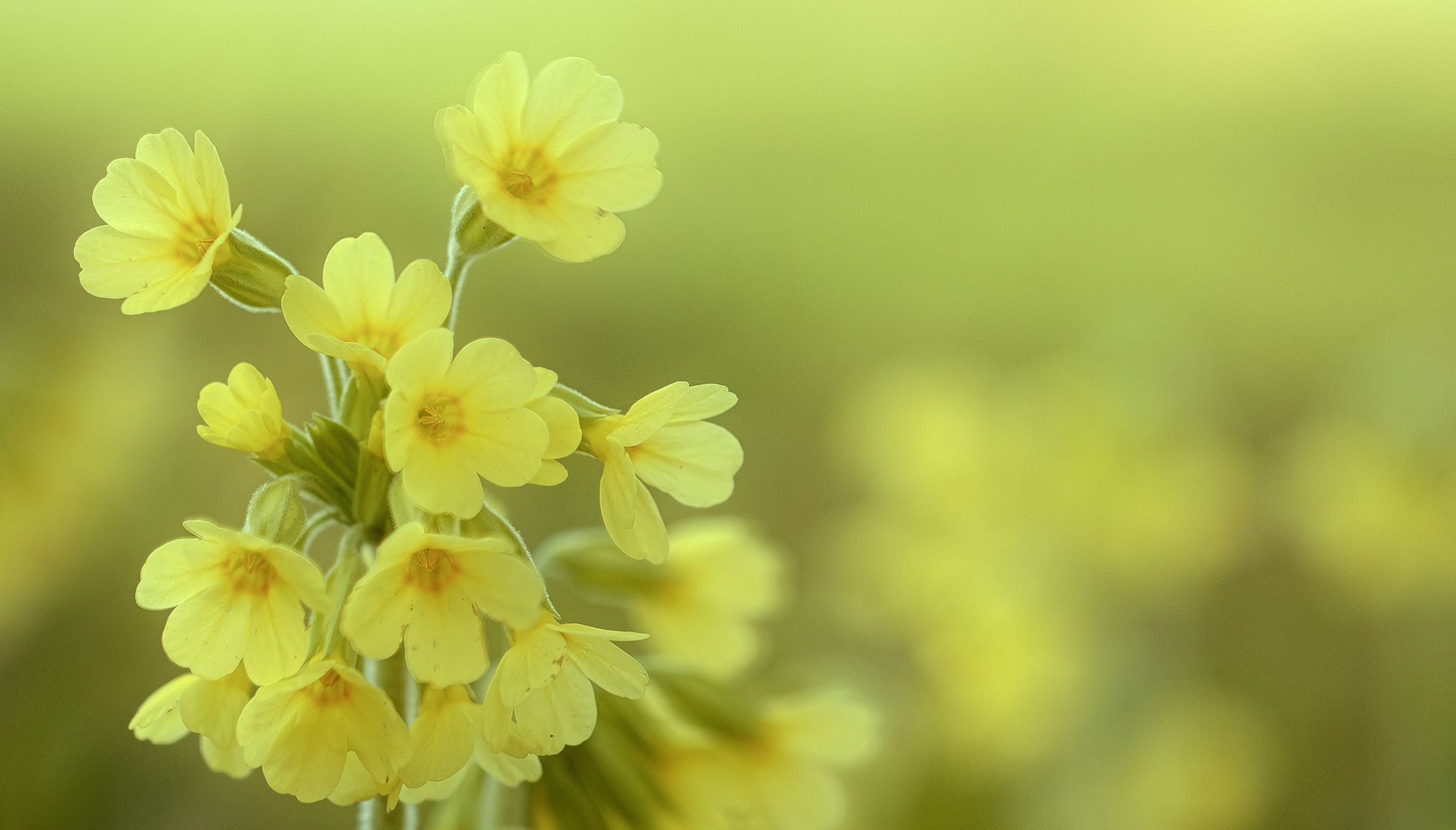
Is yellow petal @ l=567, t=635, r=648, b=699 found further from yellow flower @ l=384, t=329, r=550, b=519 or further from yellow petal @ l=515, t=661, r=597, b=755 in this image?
yellow flower @ l=384, t=329, r=550, b=519

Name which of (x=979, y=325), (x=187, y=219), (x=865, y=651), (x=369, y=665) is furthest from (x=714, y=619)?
(x=979, y=325)

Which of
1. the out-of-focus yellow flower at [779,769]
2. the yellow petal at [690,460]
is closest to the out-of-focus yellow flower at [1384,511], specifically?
the out-of-focus yellow flower at [779,769]

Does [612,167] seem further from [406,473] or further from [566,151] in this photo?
[406,473]

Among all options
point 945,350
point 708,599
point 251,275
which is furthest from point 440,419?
point 945,350

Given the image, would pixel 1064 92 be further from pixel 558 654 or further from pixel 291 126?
pixel 558 654

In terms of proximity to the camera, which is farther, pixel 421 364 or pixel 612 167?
pixel 612 167

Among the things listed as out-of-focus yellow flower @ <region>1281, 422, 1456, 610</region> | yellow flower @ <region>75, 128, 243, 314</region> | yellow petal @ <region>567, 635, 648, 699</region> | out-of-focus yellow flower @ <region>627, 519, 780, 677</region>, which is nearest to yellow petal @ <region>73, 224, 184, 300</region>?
yellow flower @ <region>75, 128, 243, 314</region>

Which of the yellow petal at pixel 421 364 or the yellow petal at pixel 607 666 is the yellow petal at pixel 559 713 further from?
the yellow petal at pixel 421 364
